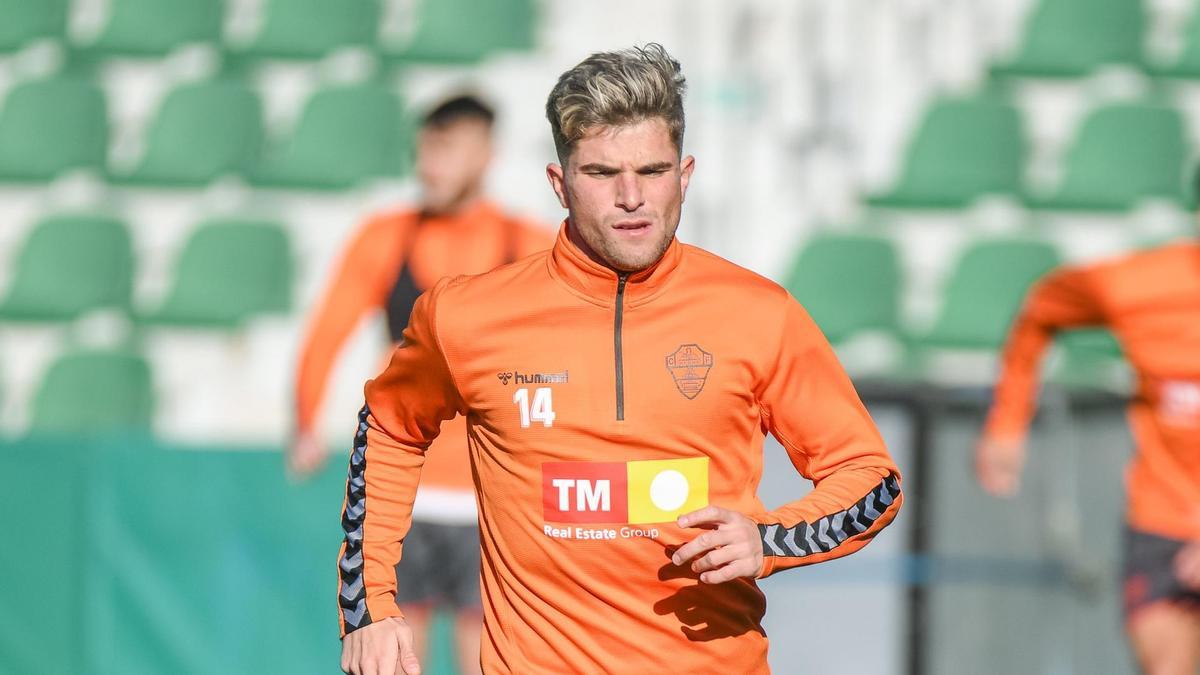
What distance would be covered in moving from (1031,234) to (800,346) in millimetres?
6182

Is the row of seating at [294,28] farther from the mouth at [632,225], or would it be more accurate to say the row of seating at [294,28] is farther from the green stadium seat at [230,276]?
the mouth at [632,225]

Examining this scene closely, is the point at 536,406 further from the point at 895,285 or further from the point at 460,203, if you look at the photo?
the point at 895,285

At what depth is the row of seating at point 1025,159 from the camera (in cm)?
912

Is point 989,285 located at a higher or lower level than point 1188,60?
lower

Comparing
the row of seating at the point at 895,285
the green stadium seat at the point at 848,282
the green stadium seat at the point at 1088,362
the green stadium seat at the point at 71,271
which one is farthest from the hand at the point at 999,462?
the green stadium seat at the point at 71,271

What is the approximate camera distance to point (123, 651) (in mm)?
7227

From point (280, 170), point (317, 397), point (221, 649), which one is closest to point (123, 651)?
point (221, 649)

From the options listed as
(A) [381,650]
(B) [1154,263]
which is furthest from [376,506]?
(B) [1154,263]

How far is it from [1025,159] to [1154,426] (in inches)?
154

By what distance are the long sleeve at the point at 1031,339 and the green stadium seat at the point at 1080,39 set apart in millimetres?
3823

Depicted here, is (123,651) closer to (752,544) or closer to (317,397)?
(317,397)

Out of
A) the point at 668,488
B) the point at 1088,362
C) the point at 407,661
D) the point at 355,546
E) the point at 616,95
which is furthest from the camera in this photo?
the point at 1088,362

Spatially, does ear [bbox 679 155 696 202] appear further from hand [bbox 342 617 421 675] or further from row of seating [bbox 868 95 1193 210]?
row of seating [bbox 868 95 1193 210]

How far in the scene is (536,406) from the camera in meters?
3.19
